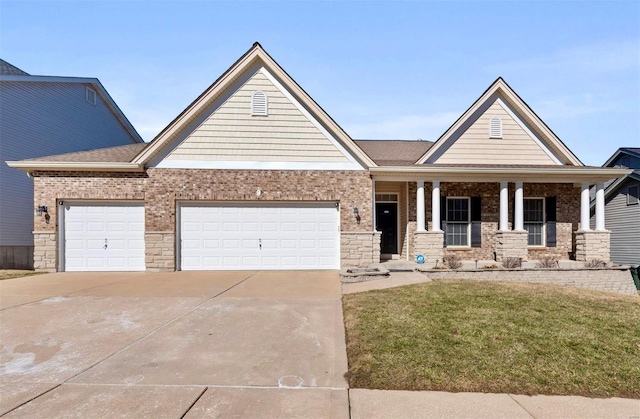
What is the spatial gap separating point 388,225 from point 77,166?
1121 centimetres

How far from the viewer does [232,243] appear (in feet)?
40.4

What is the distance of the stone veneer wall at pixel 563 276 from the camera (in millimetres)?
11055

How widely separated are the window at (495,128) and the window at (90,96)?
786 inches

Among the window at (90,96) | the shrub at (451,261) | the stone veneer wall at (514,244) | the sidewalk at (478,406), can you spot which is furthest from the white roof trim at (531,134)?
the window at (90,96)

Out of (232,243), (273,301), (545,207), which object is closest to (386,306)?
(273,301)

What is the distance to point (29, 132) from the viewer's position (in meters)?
16.4

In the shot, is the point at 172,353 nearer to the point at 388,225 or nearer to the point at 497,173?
the point at 388,225

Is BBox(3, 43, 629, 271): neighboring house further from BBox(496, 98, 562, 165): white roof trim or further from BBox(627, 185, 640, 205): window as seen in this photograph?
BBox(627, 185, 640, 205): window

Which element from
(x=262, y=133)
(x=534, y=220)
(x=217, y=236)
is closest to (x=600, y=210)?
(x=534, y=220)

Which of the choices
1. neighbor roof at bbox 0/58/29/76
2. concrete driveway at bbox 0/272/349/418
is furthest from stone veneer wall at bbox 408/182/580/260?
neighbor roof at bbox 0/58/29/76

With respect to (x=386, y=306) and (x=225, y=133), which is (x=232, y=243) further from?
(x=386, y=306)

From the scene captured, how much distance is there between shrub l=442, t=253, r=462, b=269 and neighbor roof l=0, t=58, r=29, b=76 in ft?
67.3

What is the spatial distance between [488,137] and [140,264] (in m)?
13.5

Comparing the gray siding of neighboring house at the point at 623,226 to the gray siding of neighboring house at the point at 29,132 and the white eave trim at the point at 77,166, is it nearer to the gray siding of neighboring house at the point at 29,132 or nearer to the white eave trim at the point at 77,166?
the white eave trim at the point at 77,166
